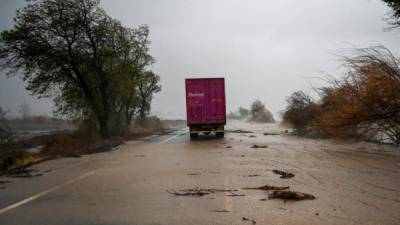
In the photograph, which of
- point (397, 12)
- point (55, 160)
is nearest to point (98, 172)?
point (55, 160)

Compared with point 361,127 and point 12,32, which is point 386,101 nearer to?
point 361,127

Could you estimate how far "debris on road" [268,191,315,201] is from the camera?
25.3 feet

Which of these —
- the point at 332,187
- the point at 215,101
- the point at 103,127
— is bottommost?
the point at 332,187

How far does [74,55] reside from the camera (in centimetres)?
2744

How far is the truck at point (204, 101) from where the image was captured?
27344 millimetres

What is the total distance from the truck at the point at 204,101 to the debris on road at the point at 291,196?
63.5 ft

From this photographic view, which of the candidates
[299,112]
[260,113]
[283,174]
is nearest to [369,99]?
[283,174]

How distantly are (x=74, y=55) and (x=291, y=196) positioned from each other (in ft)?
74.0

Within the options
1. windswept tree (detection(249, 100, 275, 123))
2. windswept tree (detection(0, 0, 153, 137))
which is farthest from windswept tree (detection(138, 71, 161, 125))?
windswept tree (detection(249, 100, 275, 123))

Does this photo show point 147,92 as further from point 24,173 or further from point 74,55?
point 24,173

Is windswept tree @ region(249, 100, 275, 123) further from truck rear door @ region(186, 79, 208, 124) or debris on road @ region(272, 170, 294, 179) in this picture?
debris on road @ region(272, 170, 294, 179)

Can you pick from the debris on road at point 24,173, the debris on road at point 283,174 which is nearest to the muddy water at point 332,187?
the debris on road at point 283,174

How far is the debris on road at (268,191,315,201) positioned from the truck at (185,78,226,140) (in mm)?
19353

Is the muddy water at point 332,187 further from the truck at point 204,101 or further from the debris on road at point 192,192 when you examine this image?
the truck at point 204,101
